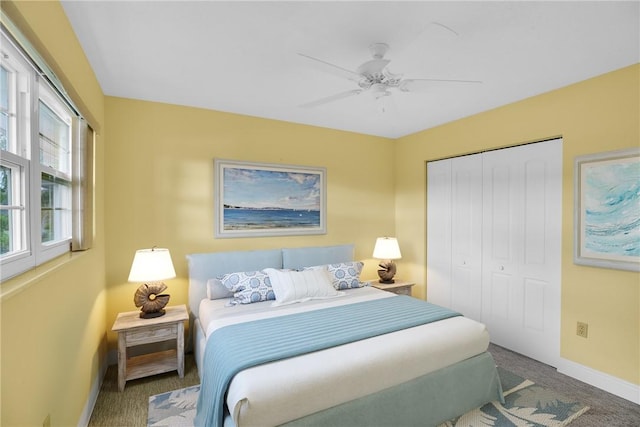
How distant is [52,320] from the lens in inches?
59.0

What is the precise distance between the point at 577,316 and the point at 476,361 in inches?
48.7

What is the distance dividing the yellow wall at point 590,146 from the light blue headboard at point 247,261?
2.16 m

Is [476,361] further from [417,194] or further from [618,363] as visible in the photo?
[417,194]

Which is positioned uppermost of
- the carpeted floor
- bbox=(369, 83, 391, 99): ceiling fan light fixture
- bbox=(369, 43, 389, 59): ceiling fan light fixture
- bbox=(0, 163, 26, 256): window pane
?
bbox=(369, 43, 389, 59): ceiling fan light fixture

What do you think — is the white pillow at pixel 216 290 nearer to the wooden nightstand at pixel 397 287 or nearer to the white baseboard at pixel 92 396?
the white baseboard at pixel 92 396

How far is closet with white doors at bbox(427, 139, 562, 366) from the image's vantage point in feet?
9.66

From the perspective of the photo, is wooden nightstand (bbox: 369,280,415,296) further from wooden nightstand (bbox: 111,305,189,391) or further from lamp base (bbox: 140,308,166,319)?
lamp base (bbox: 140,308,166,319)

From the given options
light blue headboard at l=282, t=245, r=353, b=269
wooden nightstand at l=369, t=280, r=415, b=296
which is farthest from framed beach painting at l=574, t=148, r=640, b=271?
light blue headboard at l=282, t=245, r=353, b=269

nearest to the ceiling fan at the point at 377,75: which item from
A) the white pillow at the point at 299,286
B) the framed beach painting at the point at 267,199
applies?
the framed beach painting at the point at 267,199

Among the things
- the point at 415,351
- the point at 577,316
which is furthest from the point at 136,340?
the point at 577,316

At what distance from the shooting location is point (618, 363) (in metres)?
2.49

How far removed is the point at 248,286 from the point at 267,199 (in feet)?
3.72

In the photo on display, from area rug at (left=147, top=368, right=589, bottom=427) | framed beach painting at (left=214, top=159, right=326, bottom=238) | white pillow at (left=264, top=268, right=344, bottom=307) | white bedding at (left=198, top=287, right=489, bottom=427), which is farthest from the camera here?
framed beach painting at (left=214, top=159, right=326, bottom=238)

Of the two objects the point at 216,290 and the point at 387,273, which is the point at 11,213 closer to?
the point at 216,290
